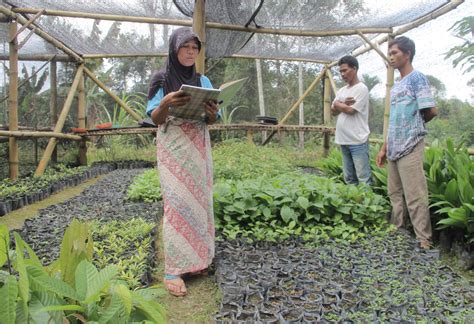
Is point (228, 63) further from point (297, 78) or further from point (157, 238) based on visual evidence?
point (157, 238)

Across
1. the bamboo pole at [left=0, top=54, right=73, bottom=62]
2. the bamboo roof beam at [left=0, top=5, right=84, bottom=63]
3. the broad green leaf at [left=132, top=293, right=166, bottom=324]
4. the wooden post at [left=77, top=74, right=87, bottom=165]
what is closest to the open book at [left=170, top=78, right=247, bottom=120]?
the broad green leaf at [left=132, top=293, right=166, bottom=324]

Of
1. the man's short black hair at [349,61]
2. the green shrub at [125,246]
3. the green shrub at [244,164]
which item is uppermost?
the man's short black hair at [349,61]

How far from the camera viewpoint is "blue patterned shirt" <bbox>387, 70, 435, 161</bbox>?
2916 millimetres

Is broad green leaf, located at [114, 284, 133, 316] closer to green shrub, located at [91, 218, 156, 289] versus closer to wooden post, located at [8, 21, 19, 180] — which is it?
green shrub, located at [91, 218, 156, 289]

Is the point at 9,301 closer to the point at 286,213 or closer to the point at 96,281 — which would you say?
the point at 96,281

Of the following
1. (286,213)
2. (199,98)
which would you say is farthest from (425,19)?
(199,98)

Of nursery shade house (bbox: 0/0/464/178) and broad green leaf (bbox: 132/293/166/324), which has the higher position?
nursery shade house (bbox: 0/0/464/178)

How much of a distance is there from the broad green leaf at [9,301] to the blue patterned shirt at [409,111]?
9.12ft

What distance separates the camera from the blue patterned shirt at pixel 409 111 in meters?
2.92

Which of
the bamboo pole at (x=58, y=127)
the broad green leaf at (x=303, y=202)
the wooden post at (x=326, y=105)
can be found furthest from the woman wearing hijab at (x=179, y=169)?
the wooden post at (x=326, y=105)

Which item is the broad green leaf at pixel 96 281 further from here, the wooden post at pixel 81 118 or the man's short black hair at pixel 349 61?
the wooden post at pixel 81 118

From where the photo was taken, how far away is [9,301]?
881 millimetres

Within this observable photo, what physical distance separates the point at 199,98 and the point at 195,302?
3.64ft

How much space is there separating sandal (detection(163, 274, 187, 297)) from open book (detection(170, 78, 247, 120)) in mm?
924
